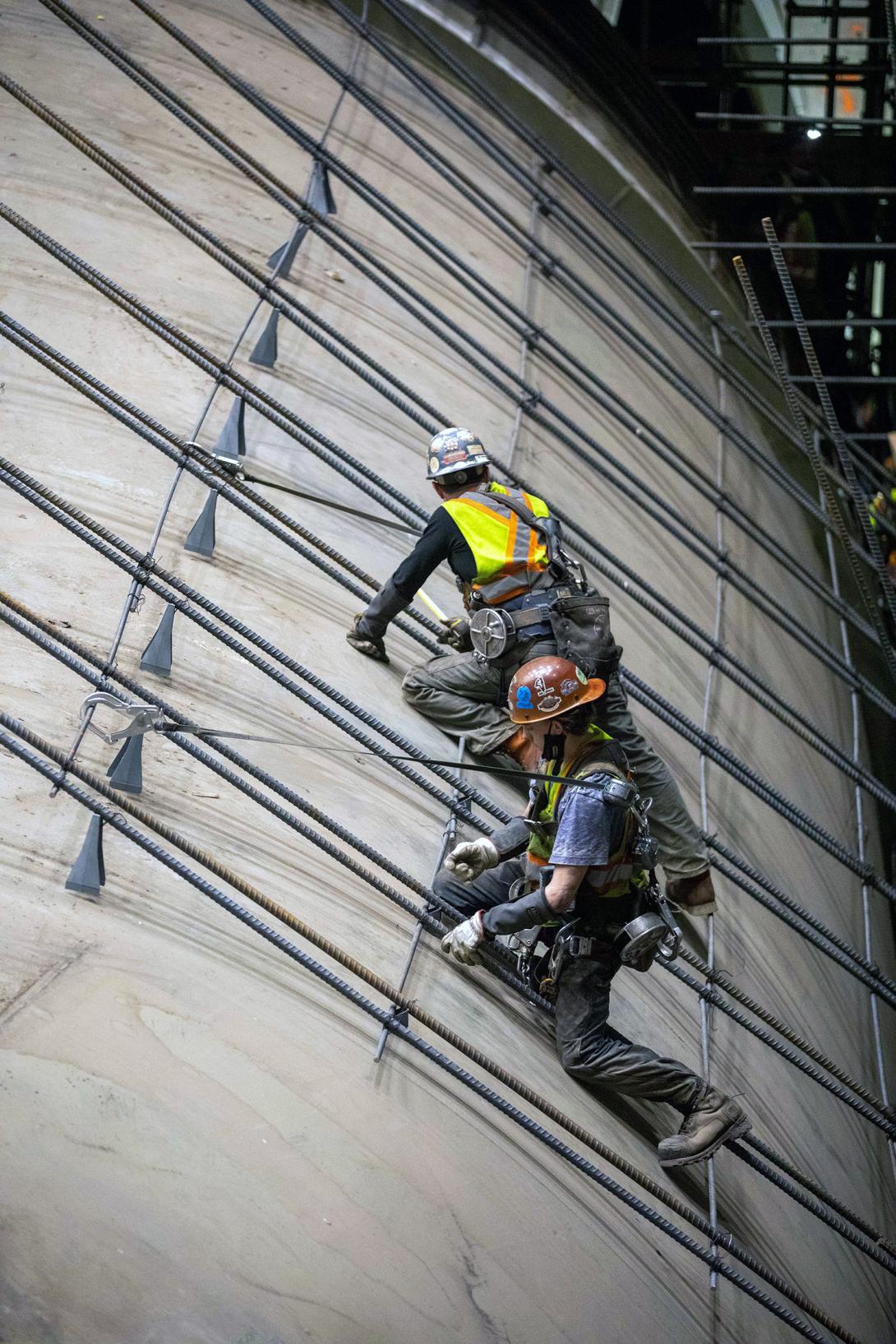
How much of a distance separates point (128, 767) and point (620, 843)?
1831mm

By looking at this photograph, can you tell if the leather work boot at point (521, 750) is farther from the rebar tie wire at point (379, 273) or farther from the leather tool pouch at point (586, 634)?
the rebar tie wire at point (379, 273)

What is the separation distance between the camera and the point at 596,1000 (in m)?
5.45

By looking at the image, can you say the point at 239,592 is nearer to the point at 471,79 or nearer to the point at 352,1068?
the point at 352,1068

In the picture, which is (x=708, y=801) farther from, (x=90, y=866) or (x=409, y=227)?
(x=409, y=227)

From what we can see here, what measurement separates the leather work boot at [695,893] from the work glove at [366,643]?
179 centimetres

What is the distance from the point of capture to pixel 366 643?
22.5 ft

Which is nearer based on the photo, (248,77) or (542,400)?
(542,400)

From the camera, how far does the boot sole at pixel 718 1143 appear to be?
17.7ft

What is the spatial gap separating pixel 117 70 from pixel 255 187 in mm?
1291

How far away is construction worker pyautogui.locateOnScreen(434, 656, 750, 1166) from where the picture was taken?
5.05 m

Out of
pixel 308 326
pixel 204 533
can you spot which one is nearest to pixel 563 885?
pixel 204 533

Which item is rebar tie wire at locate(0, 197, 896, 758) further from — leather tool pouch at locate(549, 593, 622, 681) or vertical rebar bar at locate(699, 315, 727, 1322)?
leather tool pouch at locate(549, 593, 622, 681)

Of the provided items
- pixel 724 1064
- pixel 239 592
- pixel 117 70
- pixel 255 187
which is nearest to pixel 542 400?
pixel 255 187

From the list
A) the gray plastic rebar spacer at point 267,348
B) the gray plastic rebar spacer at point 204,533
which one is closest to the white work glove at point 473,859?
the gray plastic rebar spacer at point 204,533
